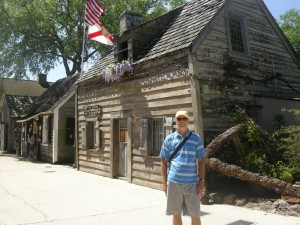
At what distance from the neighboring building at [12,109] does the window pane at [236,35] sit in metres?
21.3

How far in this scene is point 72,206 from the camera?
8.01m

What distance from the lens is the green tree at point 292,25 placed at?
96.3 ft

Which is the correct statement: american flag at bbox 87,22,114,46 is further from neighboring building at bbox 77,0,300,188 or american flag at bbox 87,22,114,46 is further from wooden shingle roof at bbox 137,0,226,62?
wooden shingle roof at bbox 137,0,226,62

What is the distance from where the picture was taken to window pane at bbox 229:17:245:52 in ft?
34.9

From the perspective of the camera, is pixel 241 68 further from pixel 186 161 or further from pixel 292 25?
pixel 292 25

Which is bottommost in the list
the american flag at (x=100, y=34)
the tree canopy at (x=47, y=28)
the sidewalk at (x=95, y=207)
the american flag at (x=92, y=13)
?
the sidewalk at (x=95, y=207)

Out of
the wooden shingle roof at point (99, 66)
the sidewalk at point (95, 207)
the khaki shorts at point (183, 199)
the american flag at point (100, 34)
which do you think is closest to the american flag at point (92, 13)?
the american flag at point (100, 34)

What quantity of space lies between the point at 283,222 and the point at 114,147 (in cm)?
767

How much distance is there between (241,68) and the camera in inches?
410

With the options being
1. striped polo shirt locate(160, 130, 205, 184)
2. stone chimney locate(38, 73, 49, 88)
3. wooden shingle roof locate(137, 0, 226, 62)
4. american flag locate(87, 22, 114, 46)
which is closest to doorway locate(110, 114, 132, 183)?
wooden shingle roof locate(137, 0, 226, 62)

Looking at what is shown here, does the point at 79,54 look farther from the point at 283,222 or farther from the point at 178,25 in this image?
the point at 283,222

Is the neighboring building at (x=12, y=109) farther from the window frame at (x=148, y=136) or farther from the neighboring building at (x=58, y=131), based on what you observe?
the window frame at (x=148, y=136)

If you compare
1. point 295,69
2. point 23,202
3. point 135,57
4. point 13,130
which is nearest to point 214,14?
point 135,57

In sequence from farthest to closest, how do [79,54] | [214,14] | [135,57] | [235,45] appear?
[79,54]
[135,57]
[235,45]
[214,14]
